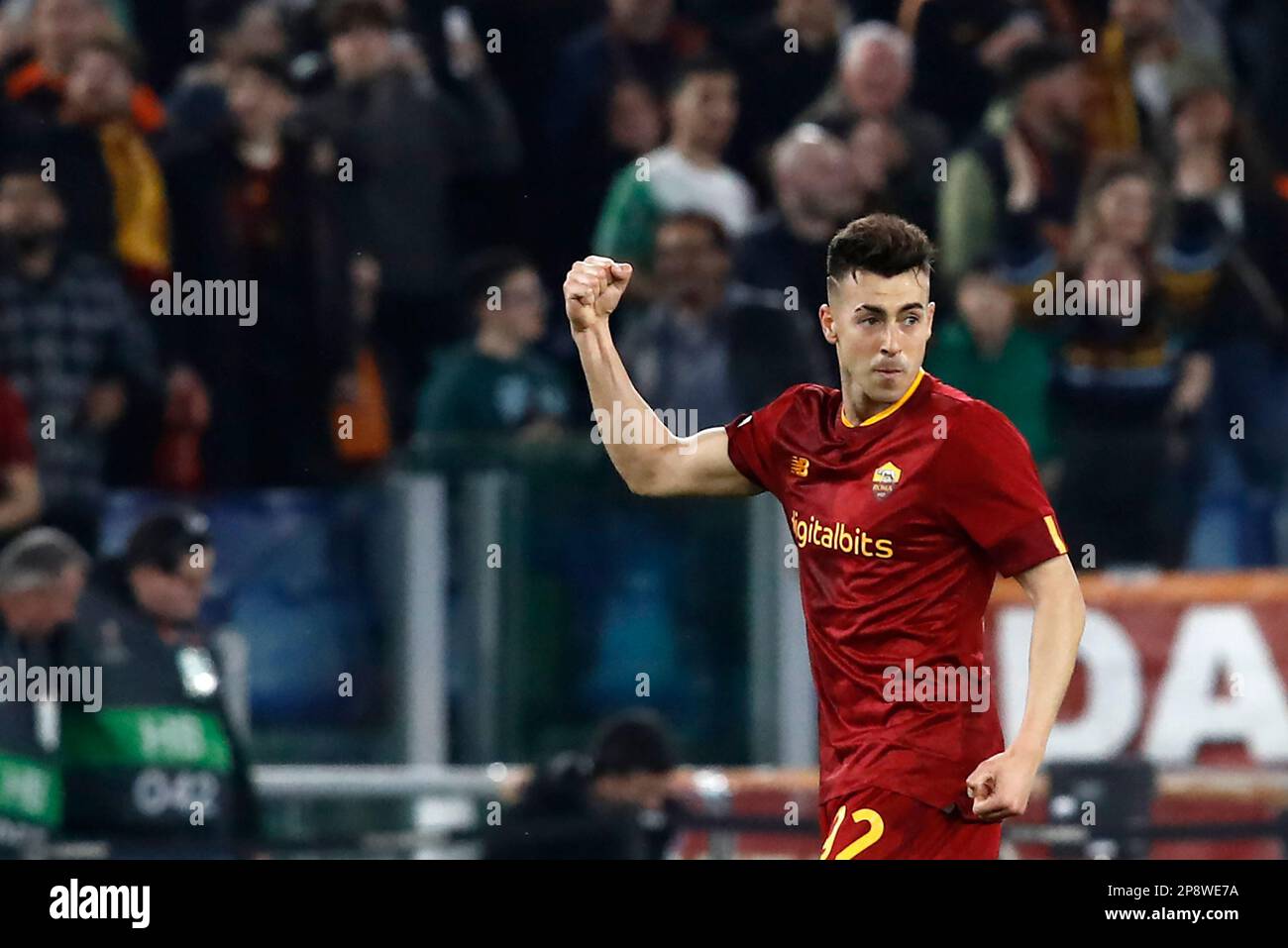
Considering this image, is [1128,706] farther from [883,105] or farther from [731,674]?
[883,105]

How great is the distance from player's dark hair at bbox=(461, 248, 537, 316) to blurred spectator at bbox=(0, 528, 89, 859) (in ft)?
5.59

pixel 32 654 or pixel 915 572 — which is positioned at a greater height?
pixel 915 572

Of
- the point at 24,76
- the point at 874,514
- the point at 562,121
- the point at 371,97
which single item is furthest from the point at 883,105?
the point at 874,514

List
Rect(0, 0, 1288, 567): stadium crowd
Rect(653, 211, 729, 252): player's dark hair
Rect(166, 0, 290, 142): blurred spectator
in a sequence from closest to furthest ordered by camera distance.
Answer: Rect(0, 0, 1288, 567): stadium crowd, Rect(653, 211, 729, 252): player's dark hair, Rect(166, 0, 290, 142): blurred spectator

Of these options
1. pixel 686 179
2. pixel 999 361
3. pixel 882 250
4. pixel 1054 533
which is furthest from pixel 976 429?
pixel 686 179

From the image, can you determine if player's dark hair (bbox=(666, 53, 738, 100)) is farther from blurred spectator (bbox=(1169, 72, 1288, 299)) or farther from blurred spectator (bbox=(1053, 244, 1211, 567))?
blurred spectator (bbox=(1169, 72, 1288, 299))

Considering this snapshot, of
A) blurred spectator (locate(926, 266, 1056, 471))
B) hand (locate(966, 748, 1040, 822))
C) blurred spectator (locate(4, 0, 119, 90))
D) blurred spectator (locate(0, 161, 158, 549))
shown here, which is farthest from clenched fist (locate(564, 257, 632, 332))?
blurred spectator (locate(4, 0, 119, 90))

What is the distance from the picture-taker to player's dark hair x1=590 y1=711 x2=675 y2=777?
27.2ft

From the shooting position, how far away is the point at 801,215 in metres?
9.14

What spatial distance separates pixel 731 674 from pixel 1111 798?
1.37 m

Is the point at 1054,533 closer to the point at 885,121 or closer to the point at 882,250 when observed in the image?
the point at 882,250

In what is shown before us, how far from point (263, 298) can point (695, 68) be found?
1863 mm

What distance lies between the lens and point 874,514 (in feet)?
16.4
